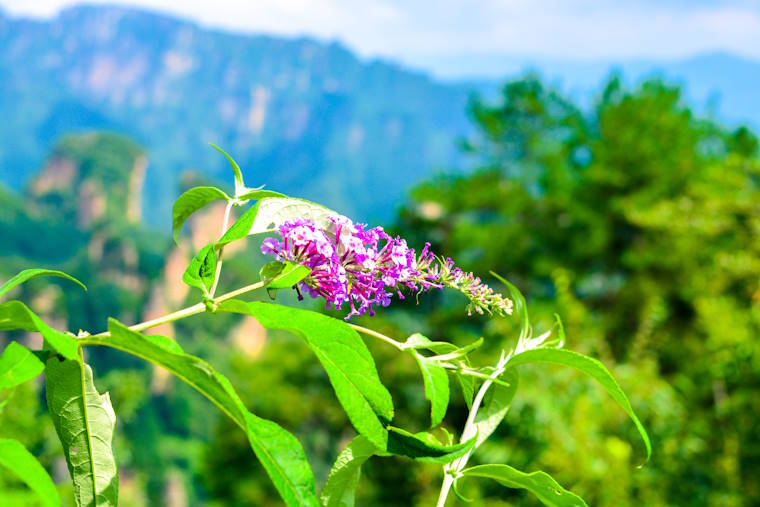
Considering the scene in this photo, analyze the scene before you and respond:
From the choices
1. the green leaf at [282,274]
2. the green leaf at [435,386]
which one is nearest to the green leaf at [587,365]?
the green leaf at [435,386]

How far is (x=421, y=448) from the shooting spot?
580 mm

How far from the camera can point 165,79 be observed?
15725cm

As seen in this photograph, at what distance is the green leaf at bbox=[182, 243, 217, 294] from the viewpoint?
2.23 ft

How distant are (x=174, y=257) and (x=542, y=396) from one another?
5555 centimetres

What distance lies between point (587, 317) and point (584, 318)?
1.40m

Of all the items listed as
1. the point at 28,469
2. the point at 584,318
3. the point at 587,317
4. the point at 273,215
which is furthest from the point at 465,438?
the point at 587,317

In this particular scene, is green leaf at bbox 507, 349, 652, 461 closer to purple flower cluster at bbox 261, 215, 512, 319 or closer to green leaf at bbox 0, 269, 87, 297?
purple flower cluster at bbox 261, 215, 512, 319

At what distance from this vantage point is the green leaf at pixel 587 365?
0.67 meters

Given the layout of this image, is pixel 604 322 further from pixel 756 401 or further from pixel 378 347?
pixel 756 401

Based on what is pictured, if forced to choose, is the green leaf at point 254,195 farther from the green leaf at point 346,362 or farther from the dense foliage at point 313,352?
the green leaf at point 346,362

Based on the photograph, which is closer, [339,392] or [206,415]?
[339,392]

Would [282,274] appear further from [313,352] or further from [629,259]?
[629,259]

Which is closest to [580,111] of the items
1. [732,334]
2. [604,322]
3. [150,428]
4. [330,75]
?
[604,322]

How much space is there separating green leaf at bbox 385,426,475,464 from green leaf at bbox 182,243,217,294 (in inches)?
8.8
